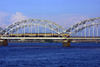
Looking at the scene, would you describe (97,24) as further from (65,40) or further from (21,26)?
(21,26)

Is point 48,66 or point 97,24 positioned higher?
point 97,24

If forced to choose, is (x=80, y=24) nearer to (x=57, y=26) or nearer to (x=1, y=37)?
(x=57, y=26)

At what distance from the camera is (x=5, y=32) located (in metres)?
159

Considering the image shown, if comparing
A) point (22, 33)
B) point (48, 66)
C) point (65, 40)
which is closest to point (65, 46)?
point (65, 40)

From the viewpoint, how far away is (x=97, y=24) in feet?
463

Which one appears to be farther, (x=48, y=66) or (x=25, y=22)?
(x=25, y=22)

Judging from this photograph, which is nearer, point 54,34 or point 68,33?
point 68,33

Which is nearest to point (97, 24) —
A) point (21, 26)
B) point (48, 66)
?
point (21, 26)

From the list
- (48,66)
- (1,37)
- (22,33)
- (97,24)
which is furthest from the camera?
(22,33)

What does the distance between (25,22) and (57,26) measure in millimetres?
16419

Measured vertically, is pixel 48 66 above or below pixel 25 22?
below

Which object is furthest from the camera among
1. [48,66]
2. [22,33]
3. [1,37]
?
[22,33]

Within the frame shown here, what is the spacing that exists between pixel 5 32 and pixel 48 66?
105 m

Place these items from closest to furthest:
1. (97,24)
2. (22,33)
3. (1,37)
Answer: (97,24) < (1,37) < (22,33)
